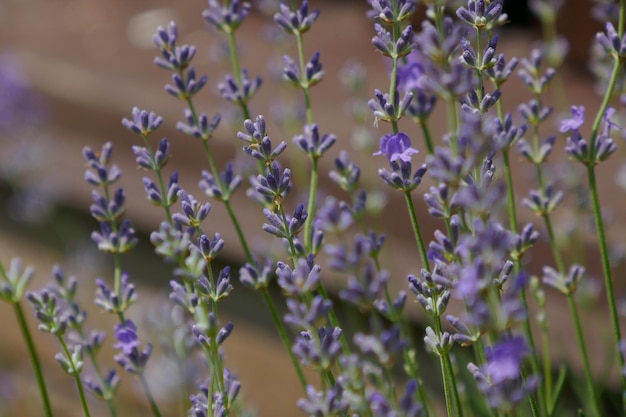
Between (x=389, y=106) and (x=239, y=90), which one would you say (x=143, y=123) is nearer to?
(x=239, y=90)

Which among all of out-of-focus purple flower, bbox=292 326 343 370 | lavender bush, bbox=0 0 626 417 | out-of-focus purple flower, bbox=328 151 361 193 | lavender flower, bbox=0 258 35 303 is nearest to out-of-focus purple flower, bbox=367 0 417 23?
lavender bush, bbox=0 0 626 417

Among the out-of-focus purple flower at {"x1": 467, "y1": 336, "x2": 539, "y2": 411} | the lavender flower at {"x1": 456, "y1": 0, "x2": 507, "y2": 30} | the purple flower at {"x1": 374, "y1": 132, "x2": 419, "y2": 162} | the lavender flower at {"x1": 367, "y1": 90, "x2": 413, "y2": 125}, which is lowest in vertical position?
the out-of-focus purple flower at {"x1": 467, "y1": 336, "x2": 539, "y2": 411}

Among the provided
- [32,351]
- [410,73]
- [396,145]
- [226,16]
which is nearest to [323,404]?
[396,145]

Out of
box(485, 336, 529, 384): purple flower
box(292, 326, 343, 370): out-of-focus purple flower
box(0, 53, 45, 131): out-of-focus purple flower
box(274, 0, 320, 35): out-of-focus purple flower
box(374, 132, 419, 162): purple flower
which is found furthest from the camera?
box(0, 53, 45, 131): out-of-focus purple flower

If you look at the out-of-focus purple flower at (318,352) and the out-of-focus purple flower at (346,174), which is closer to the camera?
the out-of-focus purple flower at (318,352)

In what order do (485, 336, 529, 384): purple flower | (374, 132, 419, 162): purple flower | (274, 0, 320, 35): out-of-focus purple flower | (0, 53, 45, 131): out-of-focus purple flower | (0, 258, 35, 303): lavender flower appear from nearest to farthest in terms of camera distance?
1. (485, 336, 529, 384): purple flower
2. (374, 132, 419, 162): purple flower
3. (0, 258, 35, 303): lavender flower
4. (274, 0, 320, 35): out-of-focus purple flower
5. (0, 53, 45, 131): out-of-focus purple flower

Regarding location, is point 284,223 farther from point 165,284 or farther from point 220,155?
point 165,284

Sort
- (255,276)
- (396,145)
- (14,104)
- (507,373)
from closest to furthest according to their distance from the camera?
(507,373) < (396,145) < (255,276) < (14,104)

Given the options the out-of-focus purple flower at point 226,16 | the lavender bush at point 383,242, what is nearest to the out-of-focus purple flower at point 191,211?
the lavender bush at point 383,242

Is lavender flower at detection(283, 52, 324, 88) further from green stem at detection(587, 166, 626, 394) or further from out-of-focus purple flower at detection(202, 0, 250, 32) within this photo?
green stem at detection(587, 166, 626, 394)

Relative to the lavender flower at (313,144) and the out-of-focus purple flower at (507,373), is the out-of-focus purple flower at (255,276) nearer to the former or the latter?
the lavender flower at (313,144)

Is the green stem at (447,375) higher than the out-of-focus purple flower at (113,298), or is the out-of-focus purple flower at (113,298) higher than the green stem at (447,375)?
the out-of-focus purple flower at (113,298)
